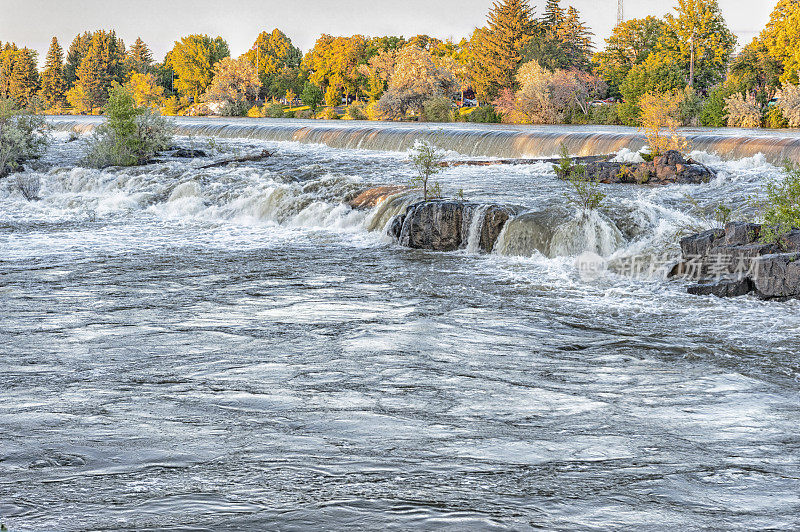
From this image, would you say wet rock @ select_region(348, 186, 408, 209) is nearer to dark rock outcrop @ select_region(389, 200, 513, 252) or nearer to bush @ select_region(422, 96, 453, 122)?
dark rock outcrop @ select_region(389, 200, 513, 252)

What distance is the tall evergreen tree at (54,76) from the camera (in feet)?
323

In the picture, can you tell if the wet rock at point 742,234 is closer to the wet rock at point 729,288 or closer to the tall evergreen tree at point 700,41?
the wet rock at point 729,288

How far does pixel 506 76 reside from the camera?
56625mm

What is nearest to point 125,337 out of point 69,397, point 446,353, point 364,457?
point 69,397

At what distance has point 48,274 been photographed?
12125 mm

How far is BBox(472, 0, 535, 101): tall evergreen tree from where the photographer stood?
56.9 m

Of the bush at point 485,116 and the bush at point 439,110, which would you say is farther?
the bush at point 439,110

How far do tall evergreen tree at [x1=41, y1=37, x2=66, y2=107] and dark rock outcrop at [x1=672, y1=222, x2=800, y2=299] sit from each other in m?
96.8

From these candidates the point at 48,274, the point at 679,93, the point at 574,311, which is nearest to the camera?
the point at 574,311

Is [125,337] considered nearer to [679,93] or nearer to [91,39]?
[679,93]

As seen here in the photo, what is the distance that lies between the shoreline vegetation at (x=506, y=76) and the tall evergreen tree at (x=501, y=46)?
86 millimetres

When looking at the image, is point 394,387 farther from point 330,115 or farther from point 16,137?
point 330,115

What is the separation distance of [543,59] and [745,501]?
5352 centimetres

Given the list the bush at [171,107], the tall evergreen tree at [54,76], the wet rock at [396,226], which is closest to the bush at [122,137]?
the wet rock at [396,226]
